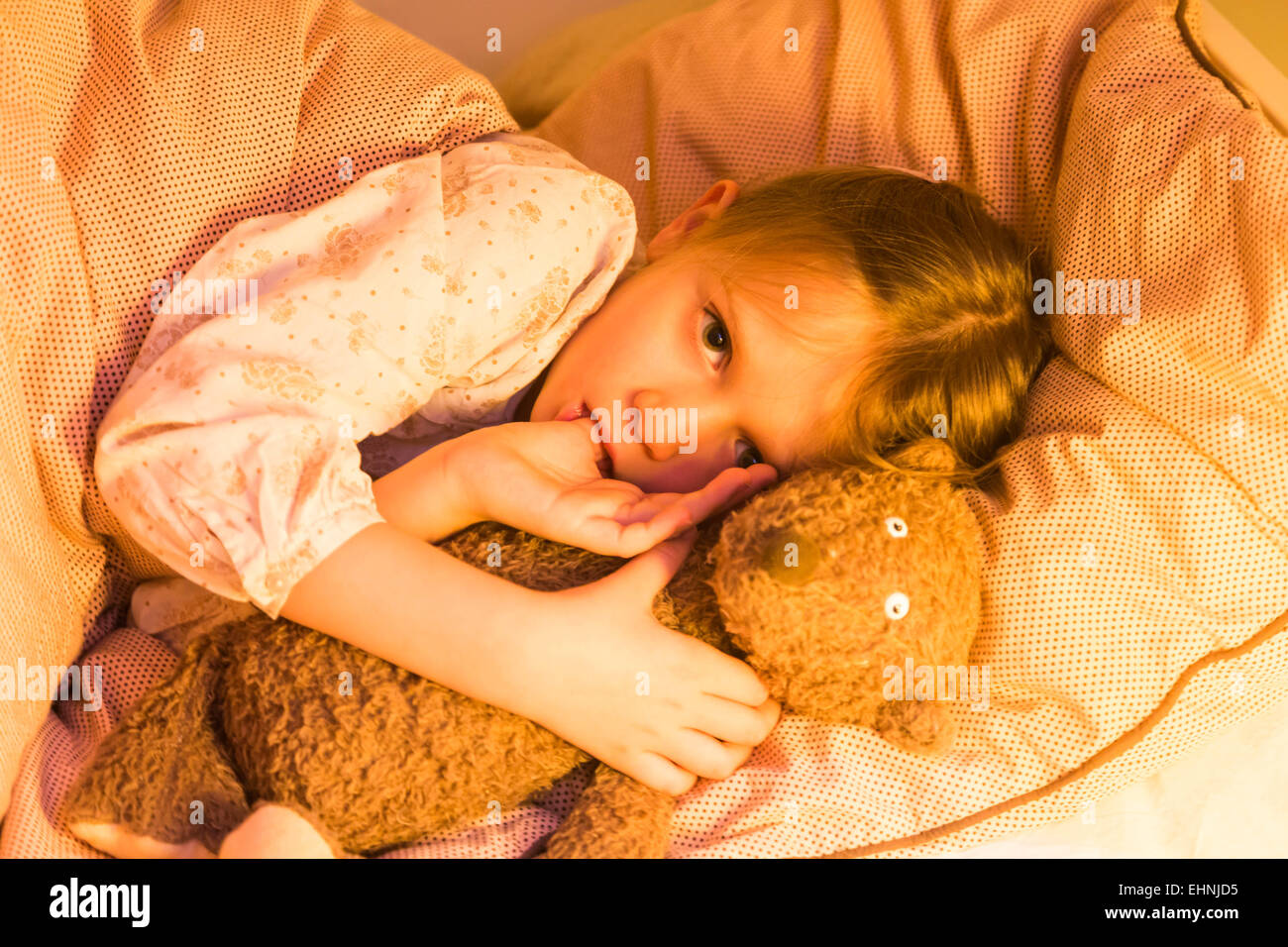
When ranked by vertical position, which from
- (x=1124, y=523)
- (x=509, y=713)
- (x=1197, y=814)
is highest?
(x=1124, y=523)

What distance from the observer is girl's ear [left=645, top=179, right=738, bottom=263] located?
3.52 feet

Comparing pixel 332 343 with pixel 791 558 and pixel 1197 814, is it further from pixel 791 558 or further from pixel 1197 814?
pixel 1197 814

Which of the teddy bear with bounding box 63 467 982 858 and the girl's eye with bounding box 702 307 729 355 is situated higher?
the girl's eye with bounding box 702 307 729 355

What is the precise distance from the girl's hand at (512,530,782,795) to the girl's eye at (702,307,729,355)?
198 millimetres

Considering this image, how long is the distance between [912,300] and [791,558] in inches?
12.6

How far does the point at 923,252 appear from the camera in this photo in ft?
3.03

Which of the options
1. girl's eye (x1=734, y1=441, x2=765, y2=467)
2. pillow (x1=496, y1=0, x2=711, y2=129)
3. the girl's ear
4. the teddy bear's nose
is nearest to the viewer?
the teddy bear's nose

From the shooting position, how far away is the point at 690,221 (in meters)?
1.10

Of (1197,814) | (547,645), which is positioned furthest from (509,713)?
(1197,814)

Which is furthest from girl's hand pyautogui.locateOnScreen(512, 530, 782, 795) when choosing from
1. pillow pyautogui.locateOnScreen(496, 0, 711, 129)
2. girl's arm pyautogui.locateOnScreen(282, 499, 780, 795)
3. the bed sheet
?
pillow pyautogui.locateOnScreen(496, 0, 711, 129)

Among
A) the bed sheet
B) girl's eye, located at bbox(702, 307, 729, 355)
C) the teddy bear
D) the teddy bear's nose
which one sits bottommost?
the bed sheet

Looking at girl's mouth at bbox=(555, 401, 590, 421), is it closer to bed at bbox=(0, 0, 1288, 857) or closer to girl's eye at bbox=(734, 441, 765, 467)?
girl's eye at bbox=(734, 441, 765, 467)

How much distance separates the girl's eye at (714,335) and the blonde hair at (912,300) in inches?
1.6
